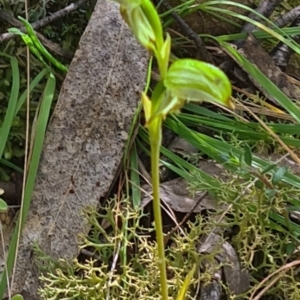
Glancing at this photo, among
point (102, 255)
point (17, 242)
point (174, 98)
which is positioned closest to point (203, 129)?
point (102, 255)

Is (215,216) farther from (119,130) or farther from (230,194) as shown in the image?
(119,130)

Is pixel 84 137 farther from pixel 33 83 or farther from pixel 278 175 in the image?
pixel 278 175

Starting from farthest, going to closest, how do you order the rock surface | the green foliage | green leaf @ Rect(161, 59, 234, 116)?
1. the rock surface
2. the green foliage
3. green leaf @ Rect(161, 59, 234, 116)

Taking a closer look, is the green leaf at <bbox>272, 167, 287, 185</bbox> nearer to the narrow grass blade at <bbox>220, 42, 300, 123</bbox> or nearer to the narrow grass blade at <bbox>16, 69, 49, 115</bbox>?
the narrow grass blade at <bbox>220, 42, 300, 123</bbox>

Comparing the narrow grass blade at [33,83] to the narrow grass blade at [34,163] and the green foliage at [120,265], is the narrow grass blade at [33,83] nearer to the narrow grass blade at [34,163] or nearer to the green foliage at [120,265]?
the narrow grass blade at [34,163]

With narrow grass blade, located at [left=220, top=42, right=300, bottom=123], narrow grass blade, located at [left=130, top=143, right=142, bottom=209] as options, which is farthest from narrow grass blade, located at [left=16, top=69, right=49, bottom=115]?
narrow grass blade, located at [left=220, top=42, right=300, bottom=123]

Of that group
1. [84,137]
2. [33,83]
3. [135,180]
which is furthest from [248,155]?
[33,83]
